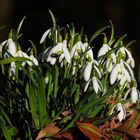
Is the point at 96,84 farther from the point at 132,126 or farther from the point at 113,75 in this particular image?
the point at 132,126

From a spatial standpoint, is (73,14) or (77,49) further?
(73,14)

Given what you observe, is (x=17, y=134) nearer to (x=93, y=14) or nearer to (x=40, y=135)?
(x=40, y=135)

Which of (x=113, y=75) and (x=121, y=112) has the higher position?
(x=113, y=75)

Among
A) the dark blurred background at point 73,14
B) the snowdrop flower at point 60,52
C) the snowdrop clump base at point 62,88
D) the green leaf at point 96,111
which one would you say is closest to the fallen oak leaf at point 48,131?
the snowdrop clump base at point 62,88

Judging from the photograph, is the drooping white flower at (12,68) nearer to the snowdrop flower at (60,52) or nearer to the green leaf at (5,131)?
the snowdrop flower at (60,52)

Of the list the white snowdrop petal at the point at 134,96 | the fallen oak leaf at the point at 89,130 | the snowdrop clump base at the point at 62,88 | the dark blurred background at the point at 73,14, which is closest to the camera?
the fallen oak leaf at the point at 89,130

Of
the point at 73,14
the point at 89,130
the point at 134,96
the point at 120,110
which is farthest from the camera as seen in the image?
the point at 73,14

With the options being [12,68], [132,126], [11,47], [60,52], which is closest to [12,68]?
[12,68]
